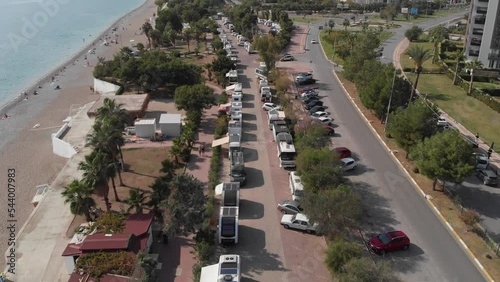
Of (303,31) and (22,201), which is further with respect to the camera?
(303,31)

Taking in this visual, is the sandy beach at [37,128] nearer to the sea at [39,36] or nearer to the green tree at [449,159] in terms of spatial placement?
the sea at [39,36]

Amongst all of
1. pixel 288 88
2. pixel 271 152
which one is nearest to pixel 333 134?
pixel 271 152

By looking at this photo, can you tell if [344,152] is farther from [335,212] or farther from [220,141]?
[335,212]

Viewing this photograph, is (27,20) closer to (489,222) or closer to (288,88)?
(288,88)

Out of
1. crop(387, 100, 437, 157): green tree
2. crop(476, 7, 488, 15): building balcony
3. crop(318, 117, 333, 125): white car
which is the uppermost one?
crop(476, 7, 488, 15): building balcony

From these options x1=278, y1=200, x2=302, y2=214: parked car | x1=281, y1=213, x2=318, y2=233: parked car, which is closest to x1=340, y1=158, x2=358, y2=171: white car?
x1=278, y1=200, x2=302, y2=214: parked car

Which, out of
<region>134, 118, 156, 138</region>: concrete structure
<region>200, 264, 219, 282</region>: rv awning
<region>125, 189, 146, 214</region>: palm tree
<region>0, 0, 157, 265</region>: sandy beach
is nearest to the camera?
<region>200, 264, 219, 282</region>: rv awning

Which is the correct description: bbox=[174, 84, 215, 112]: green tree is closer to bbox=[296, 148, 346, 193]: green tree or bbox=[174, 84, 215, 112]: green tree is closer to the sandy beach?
the sandy beach
